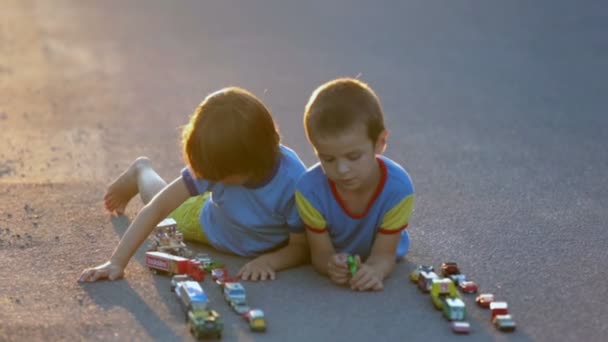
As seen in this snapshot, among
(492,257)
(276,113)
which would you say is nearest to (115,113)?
(276,113)

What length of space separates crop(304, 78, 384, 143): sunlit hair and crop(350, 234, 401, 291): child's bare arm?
0.42 m

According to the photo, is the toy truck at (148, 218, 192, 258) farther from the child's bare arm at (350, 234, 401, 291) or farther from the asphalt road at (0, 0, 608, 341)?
the child's bare arm at (350, 234, 401, 291)

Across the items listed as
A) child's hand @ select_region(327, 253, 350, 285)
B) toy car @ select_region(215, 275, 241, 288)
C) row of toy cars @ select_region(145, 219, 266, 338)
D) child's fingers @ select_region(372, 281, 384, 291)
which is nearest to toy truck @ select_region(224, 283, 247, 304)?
row of toy cars @ select_region(145, 219, 266, 338)

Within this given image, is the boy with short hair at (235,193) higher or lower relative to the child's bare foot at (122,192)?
higher

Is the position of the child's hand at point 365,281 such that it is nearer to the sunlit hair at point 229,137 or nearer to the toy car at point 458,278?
the toy car at point 458,278

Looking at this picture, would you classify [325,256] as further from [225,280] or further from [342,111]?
[342,111]

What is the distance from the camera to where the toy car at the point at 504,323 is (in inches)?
163

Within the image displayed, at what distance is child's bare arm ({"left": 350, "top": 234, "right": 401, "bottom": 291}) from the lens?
15.0 ft

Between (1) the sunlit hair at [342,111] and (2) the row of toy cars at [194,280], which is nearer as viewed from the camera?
(2) the row of toy cars at [194,280]

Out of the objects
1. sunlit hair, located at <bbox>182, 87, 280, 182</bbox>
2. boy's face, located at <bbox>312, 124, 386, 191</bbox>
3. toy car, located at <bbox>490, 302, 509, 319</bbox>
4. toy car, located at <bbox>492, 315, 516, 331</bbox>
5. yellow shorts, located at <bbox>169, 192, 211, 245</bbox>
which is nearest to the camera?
toy car, located at <bbox>492, 315, 516, 331</bbox>

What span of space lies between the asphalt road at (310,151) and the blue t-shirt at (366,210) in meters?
0.23

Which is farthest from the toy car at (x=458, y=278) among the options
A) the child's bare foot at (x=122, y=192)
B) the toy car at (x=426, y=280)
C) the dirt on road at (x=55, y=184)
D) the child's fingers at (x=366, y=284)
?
the child's bare foot at (x=122, y=192)

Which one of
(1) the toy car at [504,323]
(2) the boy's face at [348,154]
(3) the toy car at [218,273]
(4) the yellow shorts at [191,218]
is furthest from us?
(4) the yellow shorts at [191,218]

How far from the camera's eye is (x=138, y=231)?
481cm
